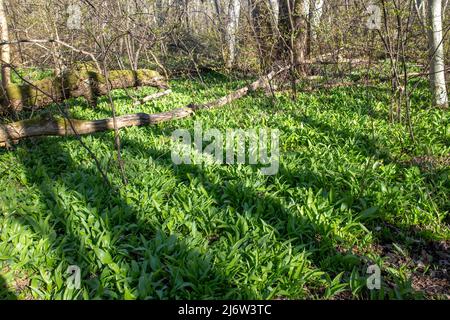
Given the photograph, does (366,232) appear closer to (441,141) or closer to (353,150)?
(353,150)

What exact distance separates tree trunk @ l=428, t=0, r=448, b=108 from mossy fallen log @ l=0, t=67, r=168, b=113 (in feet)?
18.9

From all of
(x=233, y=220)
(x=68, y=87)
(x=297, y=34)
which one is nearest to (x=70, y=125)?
(x=233, y=220)

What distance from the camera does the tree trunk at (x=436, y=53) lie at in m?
6.36

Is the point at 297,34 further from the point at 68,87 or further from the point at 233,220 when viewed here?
the point at 233,220

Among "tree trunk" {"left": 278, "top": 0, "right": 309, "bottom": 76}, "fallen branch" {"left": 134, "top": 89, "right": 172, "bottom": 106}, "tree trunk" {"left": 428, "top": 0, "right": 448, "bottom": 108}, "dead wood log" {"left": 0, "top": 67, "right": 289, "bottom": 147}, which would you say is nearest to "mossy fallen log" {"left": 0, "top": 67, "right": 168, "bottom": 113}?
"fallen branch" {"left": 134, "top": 89, "right": 172, "bottom": 106}

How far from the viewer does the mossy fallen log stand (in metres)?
6.47

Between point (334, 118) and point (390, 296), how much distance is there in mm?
4420

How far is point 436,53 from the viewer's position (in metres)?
6.57

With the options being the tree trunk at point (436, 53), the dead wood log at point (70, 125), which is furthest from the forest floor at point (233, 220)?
the tree trunk at point (436, 53)

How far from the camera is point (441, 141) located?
5.52 metres

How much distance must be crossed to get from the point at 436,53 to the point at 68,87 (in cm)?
717

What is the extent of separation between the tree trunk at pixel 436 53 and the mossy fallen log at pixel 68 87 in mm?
5764
